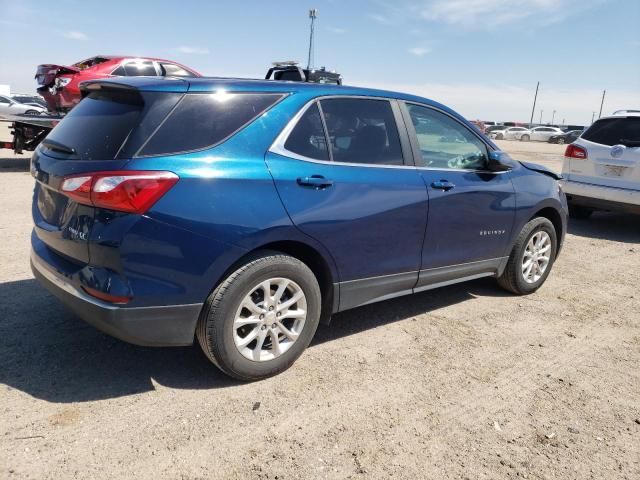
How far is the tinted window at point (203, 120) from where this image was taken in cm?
266

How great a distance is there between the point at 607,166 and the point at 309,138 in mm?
6068

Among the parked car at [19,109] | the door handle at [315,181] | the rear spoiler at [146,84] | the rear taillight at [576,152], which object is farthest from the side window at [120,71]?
the door handle at [315,181]

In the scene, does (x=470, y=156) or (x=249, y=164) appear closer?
(x=249, y=164)

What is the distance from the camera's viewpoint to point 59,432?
98.3 inches

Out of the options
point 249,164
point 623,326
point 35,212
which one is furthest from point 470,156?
point 35,212

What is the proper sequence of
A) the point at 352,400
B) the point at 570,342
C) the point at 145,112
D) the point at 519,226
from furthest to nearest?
the point at 519,226 < the point at 570,342 < the point at 352,400 < the point at 145,112

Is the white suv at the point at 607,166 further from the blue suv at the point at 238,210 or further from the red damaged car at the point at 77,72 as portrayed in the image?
the red damaged car at the point at 77,72

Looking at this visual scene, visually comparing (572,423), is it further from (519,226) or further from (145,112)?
(145,112)

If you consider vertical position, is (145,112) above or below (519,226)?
above

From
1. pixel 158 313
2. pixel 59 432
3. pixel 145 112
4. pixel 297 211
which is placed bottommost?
pixel 59 432

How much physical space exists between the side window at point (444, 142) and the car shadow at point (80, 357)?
1301 millimetres

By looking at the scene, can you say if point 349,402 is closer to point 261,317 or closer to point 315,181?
point 261,317

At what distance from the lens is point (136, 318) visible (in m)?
2.59

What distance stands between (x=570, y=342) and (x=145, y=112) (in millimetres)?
3357
